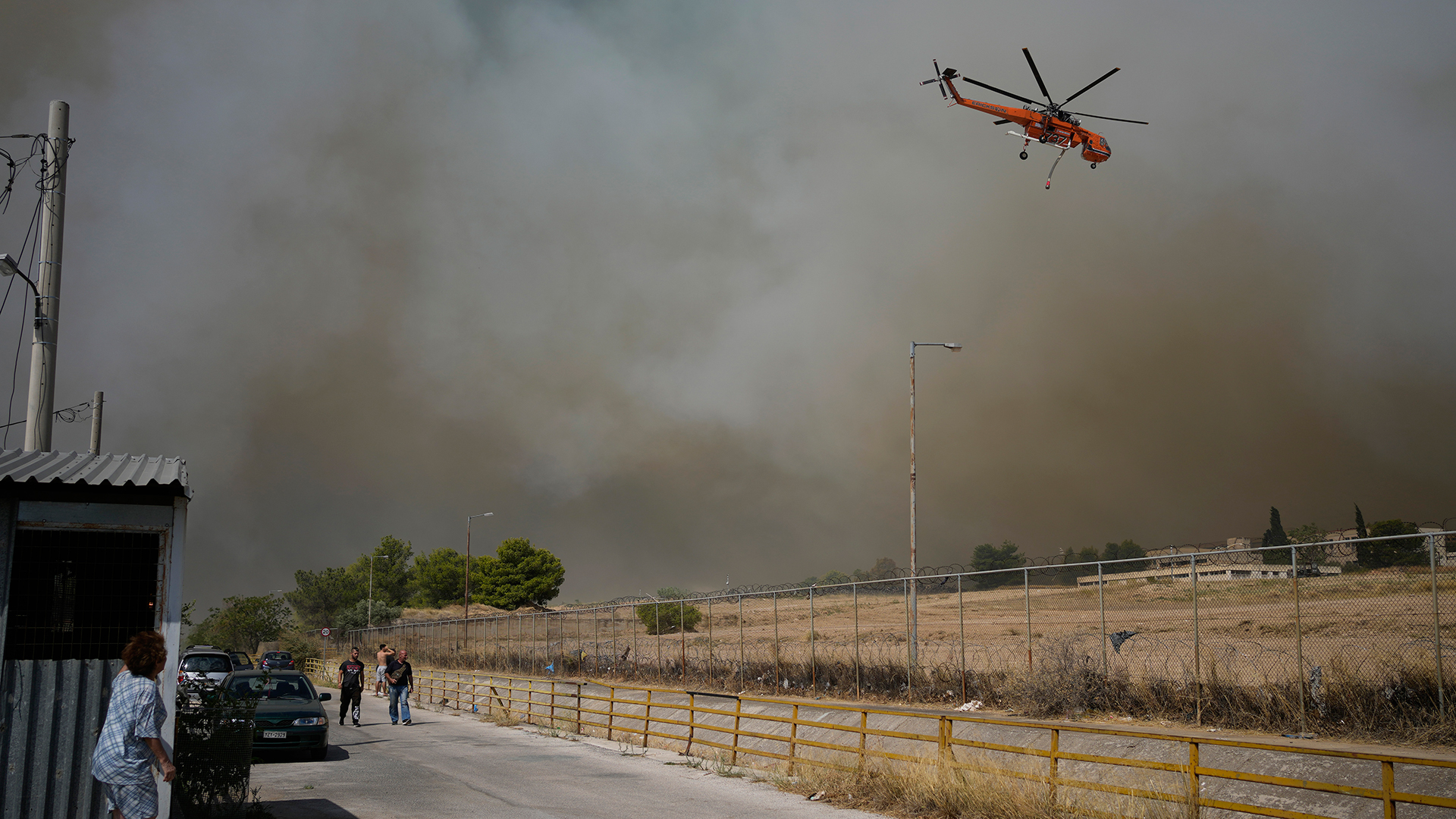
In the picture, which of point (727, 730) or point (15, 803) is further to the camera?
point (727, 730)

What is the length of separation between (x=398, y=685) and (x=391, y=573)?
378ft

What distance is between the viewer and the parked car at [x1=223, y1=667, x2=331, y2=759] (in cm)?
1716

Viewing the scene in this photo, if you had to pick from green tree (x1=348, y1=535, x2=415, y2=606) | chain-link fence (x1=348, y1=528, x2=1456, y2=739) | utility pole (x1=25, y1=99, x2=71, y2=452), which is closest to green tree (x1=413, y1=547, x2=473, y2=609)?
green tree (x1=348, y1=535, x2=415, y2=606)

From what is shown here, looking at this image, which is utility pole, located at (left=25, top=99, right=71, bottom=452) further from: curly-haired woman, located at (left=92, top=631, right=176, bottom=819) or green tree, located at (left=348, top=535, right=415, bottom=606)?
green tree, located at (left=348, top=535, right=415, bottom=606)

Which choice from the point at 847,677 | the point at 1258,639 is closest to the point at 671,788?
the point at 847,677

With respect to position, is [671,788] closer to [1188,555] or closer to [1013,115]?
[1188,555]

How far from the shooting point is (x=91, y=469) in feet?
27.0

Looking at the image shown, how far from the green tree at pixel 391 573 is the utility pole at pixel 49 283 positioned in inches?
4874

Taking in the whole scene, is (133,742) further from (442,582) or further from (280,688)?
(442,582)

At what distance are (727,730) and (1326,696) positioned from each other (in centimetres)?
975

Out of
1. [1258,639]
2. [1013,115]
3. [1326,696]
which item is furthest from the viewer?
[1258,639]

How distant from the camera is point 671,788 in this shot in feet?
46.5

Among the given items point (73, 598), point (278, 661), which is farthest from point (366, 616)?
point (73, 598)

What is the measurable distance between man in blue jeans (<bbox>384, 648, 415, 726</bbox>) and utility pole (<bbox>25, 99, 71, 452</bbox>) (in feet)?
47.0
